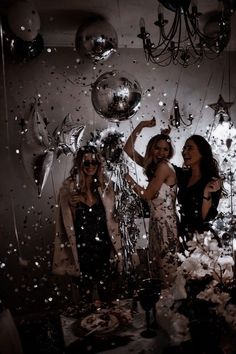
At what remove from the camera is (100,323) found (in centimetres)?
125

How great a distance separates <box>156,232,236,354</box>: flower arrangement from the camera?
42.5 inches

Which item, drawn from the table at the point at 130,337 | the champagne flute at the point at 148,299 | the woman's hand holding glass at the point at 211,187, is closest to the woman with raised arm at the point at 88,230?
the woman's hand holding glass at the point at 211,187

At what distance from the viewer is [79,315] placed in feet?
4.49

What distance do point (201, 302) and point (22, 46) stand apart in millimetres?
1970

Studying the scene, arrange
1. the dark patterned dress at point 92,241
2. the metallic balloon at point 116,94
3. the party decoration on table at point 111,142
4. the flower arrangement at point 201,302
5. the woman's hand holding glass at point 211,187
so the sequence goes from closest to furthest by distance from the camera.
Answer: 1. the flower arrangement at point 201,302
2. the metallic balloon at point 116,94
3. the dark patterned dress at point 92,241
4. the woman's hand holding glass at point 211,187
5. the party decoration on table at point 111,142

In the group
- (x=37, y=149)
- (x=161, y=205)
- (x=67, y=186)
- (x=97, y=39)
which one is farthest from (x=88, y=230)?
(x=97, y=39)

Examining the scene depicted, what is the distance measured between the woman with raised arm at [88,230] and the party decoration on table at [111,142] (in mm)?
655

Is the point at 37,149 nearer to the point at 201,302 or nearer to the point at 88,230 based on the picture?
the point at 88,230

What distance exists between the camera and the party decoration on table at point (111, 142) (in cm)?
302

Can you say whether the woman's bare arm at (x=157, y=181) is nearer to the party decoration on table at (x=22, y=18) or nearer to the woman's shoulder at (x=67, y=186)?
the woman's shoulder at (x=67, y=186)

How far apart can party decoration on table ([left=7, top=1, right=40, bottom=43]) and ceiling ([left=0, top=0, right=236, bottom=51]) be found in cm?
21

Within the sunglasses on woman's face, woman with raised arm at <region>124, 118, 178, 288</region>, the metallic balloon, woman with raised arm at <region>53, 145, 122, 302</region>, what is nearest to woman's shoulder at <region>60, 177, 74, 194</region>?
woman with raised arm at <region>53, 145, 122, 302</region>

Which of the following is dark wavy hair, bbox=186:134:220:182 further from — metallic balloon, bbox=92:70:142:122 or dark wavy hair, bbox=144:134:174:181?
metallic balloon, bbox=92:70:142:122

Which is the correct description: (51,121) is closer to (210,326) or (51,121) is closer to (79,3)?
(79,3)
